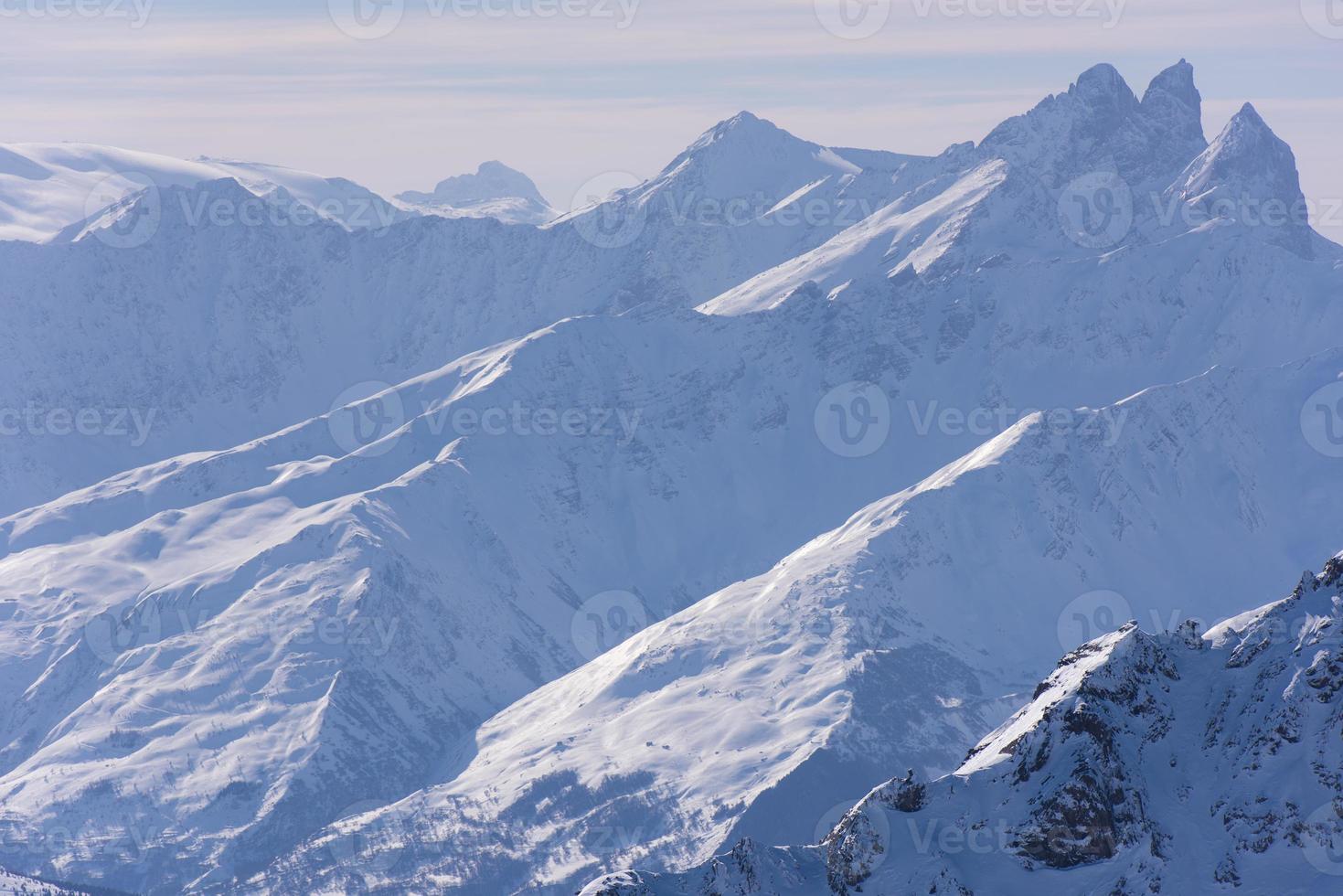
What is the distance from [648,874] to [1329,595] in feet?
169

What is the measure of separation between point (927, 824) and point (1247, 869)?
2074cm

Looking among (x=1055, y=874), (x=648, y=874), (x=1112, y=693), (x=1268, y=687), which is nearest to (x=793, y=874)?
(x=648, y=874)

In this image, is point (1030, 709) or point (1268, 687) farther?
point (1030, 709)

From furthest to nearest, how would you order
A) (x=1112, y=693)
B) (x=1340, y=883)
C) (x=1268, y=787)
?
(x=1112, y=693) < (x=1268, y=787) < (x=1340, y=883)

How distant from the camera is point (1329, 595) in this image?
4877 inches

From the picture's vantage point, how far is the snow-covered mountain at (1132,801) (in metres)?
115

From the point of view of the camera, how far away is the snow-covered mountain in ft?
377

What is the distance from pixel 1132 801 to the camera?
4660 inches

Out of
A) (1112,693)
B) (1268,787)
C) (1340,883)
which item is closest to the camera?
(1340,883)

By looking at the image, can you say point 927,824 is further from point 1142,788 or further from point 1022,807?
point 1142,788

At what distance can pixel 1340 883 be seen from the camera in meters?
110

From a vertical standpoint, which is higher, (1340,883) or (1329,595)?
(1329,595)

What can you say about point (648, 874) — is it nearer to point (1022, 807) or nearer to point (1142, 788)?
point (1022, 807)

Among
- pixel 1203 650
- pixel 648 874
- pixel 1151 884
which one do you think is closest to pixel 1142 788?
pixel 1151 884
